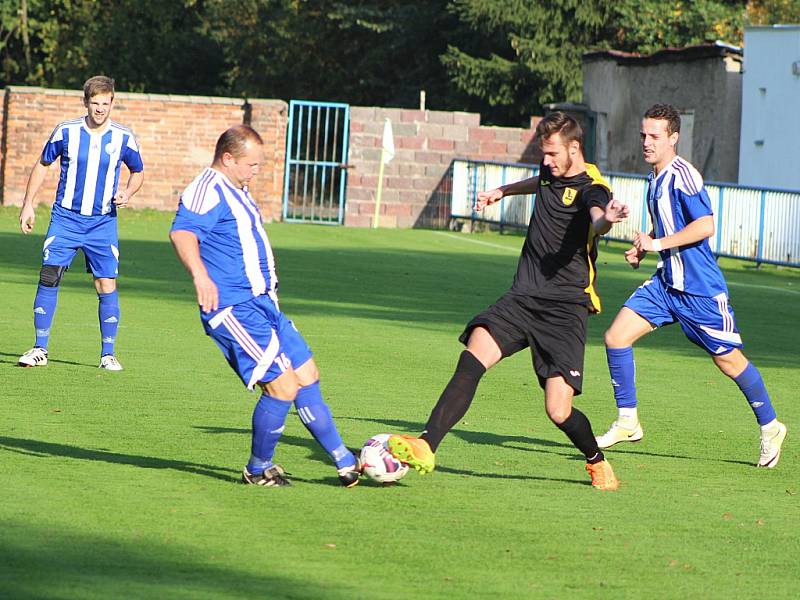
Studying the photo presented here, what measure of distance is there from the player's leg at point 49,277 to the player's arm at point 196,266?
14.6 ft

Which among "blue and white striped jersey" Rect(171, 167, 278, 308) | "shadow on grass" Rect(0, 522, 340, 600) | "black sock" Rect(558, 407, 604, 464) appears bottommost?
"shadow on grass" Rect(0, 522, 340, 600)

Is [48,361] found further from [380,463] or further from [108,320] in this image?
[380,463]

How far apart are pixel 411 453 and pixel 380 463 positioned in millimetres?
254

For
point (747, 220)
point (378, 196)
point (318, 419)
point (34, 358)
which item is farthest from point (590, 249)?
point (378, 196)

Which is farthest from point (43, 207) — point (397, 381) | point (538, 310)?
point (538, 310)

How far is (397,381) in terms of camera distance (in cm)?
1115

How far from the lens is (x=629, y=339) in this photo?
8773 mm

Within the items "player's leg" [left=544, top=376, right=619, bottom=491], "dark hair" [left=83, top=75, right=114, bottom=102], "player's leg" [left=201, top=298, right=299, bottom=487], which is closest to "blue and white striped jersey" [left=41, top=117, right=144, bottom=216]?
"dark hair" [left=83, top=75, right=114, bottom=102]

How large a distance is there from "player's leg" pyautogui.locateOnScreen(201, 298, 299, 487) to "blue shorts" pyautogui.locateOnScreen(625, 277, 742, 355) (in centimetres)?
255

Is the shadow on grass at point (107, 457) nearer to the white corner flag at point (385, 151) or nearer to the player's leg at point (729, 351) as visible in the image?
the player's leg at point (729, 351)

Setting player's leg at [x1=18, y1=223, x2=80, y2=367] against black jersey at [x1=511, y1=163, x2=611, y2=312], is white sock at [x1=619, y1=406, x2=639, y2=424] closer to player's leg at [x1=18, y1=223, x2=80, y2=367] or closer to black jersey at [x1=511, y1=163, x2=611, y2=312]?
black jersey at [x1=511, y1=163, x2=611, y2=312]

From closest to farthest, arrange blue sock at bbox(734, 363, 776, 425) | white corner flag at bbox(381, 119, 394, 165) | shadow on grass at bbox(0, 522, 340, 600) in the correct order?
shadow on grass at bbox(0, 522, 340, 600) < blue sock at bbox(734, 363, 776, 425) < white corner flag at bbox(381, 119, 394, 165)

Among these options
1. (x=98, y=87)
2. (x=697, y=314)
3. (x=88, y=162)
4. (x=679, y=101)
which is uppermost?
(x=679, y=101)

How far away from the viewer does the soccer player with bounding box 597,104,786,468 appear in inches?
328
